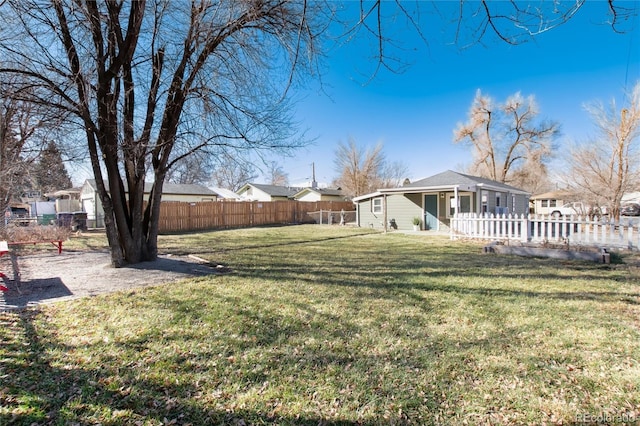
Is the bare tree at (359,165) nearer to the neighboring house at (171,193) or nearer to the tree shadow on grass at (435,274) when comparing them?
the neighboring house at (171,193)

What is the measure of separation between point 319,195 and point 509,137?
17793mm

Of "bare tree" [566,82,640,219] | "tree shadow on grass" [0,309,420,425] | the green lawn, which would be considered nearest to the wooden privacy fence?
the green lawn

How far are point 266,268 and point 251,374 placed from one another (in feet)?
13.9

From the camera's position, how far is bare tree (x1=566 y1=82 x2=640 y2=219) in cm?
1416

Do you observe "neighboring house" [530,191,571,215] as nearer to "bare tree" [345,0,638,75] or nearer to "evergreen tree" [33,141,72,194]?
"bare tree" [345,0,638,75]

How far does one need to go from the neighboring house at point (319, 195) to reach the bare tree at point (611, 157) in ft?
65.9

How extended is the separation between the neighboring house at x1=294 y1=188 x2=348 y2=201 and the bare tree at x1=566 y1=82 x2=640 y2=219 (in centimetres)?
2010

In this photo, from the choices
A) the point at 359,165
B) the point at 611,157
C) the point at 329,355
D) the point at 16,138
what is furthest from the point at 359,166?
the point at 329,355

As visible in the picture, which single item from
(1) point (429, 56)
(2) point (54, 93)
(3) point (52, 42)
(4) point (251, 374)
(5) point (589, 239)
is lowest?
(4) point (251, 374)

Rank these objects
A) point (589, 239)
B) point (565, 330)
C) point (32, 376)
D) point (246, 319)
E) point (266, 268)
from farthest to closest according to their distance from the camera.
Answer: point (589, 239) → point (266, 268) → point (246, 319) → point (565, 330) → point (32, 376)

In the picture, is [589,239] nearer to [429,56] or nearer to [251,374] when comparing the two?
[429,56]

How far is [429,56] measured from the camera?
3410mm

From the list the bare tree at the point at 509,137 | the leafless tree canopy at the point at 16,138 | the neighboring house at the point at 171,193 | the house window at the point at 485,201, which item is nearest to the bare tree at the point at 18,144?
the leafless tree canopy at the point at 16,138

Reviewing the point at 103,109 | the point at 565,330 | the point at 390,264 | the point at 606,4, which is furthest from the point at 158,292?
the point at 606,4
